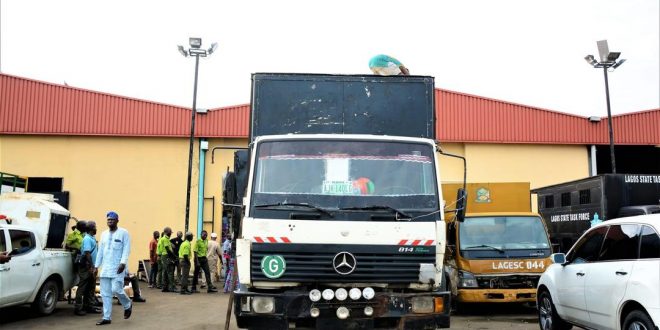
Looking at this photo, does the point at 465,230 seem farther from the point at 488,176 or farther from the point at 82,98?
the point at 82,98

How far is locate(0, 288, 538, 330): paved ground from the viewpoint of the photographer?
31.8ft

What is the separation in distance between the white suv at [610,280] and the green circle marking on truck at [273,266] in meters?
3.51

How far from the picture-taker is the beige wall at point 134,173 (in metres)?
23.1

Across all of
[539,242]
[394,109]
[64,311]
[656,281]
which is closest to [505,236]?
[539,242]

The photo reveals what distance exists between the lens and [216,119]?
2359 cm

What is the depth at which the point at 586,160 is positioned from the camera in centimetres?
2397

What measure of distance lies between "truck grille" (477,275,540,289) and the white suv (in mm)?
1882

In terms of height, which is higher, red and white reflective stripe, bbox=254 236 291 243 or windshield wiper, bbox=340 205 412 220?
windshield wiper, bbox=340 205 412 220

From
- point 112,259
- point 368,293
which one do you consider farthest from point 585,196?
point 112,259

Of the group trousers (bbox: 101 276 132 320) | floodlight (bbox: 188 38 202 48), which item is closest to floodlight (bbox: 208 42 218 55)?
floodlight (bbox: 188 38 202 48)

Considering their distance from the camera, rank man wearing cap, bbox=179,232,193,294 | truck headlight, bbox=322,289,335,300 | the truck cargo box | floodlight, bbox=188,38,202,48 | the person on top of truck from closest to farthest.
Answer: truck headlight, bbox=322,289,335,300, the truck cargo box, the person on top of truck, man wearing cap, bbox=179,232,193,294, floodlight, bbox=188,38,202,48

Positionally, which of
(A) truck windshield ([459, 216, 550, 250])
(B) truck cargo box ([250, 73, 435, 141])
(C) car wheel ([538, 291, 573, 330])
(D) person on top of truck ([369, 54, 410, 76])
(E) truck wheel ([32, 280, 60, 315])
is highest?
(D) person on top of truck ([369, 54, 410, 76])

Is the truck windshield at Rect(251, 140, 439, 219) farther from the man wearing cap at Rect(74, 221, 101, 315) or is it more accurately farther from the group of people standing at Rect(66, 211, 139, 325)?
the man wearing cap at Rect(74, 221, 101, 315)

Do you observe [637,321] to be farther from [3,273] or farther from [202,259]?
[202,259]
